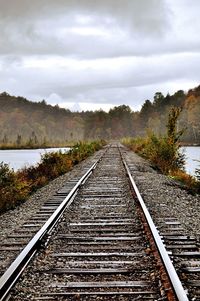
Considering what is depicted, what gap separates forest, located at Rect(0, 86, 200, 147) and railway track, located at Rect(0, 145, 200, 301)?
340 feet

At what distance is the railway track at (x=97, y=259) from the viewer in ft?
13.8

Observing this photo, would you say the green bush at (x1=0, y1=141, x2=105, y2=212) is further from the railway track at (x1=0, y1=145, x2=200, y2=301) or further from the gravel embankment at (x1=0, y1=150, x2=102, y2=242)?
the railway track at (x1=0, y1=145, x2=200, y2=301)

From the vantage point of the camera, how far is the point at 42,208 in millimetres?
9312

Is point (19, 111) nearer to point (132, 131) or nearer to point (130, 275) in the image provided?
point (132, 131)

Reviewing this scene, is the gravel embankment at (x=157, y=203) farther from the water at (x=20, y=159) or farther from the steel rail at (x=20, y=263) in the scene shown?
the water at (x=20, y=159)

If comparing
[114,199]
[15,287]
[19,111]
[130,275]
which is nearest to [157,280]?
[130,275]

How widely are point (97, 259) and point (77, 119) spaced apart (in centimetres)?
17621

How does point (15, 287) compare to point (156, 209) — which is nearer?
point (15, 287)

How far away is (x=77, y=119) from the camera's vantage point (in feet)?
593

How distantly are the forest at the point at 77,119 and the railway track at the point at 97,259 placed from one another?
340 ft

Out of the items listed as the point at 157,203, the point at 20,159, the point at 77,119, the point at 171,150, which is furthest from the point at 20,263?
the point at 77,119

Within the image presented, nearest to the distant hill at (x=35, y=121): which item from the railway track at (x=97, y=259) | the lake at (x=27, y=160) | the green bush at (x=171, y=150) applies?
the lake at (x=27, y=160)

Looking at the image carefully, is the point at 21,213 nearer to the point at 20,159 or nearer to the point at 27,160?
the point at 27,160

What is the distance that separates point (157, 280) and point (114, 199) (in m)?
5.92
